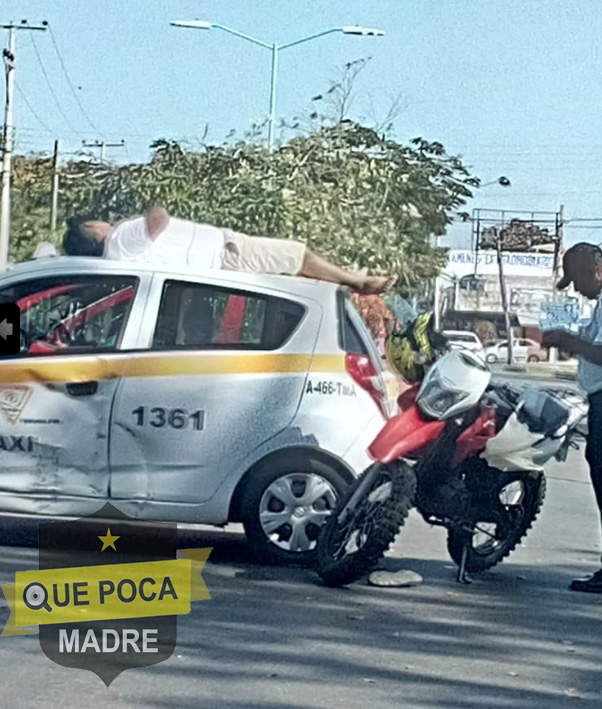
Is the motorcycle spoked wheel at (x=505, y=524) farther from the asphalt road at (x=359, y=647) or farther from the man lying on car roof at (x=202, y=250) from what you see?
the man lying on car roof at (x=202, y=250)

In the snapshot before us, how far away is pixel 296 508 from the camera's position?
346 inches

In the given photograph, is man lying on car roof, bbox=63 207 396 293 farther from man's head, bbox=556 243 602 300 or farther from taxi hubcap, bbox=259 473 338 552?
man's head, bbox=556 243 602 300

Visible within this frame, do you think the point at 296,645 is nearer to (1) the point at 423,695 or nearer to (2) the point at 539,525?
(1) the point at 423,695

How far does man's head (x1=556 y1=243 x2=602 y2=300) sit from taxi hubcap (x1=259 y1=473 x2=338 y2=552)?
1.76 meters

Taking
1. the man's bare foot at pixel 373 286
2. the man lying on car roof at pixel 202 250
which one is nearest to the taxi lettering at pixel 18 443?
the man lying on car roof at pixel 202 250

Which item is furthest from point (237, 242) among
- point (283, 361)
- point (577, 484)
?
point (577, 484)

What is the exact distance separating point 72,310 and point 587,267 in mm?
2848

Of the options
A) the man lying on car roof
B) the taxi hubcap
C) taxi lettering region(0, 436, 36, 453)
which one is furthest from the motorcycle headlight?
taxi lettering region(0, 436, 36, 453)

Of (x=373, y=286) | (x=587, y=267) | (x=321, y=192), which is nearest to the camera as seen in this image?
(x=587, y=267)

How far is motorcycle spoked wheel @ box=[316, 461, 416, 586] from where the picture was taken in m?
8.16

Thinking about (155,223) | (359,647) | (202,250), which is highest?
(155,223)

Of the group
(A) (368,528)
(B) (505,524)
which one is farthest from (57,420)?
(B) (505,524)

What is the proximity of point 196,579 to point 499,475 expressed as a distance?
5.63 feet

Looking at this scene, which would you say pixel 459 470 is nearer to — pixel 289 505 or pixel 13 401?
pixel 289 505
